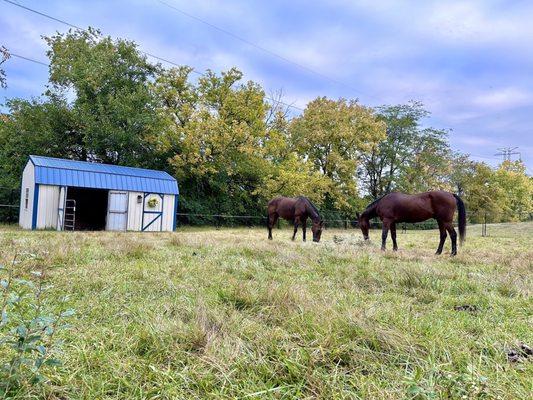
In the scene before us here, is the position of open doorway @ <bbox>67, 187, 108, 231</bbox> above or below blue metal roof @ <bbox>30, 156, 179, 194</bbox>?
below

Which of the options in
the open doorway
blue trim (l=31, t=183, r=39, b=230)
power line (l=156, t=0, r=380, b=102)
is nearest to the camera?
blue trim (l=31, t=183, r=39, b=230)

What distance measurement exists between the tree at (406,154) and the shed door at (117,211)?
19.8 m

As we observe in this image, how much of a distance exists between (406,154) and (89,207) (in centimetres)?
2321

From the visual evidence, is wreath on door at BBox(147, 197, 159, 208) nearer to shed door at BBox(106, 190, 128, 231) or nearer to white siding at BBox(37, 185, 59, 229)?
shed door at BBox(106, 190, 128, 231)

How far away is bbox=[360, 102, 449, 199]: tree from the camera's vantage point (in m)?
28.5

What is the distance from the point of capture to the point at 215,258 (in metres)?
5.25

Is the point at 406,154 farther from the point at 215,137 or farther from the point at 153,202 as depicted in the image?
the point at 153,202

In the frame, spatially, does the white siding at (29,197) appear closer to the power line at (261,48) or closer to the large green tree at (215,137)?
the large green tree at (215,137)

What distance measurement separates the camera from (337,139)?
25000mm

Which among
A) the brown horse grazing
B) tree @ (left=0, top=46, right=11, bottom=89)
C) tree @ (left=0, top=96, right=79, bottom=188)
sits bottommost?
the brown horse grazing

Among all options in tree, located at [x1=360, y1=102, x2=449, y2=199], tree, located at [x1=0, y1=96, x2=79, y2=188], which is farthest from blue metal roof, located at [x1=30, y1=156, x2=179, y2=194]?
tree, located at [x1=360, y1=102, x2=449, y2=199]

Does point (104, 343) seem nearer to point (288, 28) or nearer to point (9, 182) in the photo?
point (288, 28)

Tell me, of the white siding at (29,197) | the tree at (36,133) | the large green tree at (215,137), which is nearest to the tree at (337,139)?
the large green tree at (215,137)

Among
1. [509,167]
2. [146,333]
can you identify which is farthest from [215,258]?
[509,167]
